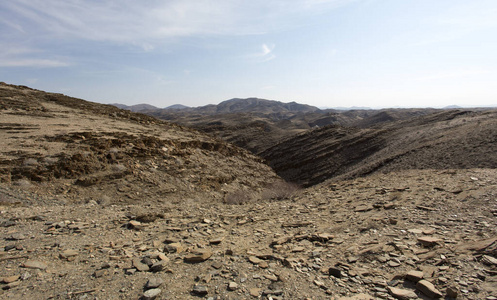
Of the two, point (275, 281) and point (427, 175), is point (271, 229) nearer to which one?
point (275, 281)

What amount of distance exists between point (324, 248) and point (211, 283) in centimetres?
222

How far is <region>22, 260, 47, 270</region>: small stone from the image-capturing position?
12.3ft

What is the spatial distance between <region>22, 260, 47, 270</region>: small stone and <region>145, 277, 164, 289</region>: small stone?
170 cm

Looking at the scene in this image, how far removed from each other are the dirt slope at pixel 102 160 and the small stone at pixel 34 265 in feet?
14.8

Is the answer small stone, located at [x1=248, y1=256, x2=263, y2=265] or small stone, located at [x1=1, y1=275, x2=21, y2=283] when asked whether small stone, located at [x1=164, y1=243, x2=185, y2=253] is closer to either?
small stone, located at [x1=248, y1=256, x2=263, y2=265]

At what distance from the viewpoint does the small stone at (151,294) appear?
3149 millimetres

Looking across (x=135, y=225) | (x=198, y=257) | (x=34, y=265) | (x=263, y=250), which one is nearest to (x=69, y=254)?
(x=34, y=265)

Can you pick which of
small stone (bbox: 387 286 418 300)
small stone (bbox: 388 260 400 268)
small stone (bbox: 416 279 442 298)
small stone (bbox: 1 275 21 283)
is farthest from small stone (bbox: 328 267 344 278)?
small stone (bbox: 1 275 21 283)

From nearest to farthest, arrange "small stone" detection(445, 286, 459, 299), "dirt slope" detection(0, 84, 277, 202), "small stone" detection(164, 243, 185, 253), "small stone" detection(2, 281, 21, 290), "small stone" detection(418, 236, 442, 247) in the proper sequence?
"small stone" detection(445, 286, 459, 299)
"small stone" detection(2, 281, 21, 290)
"small stone" detection(418, 236, 442, 247)
"small stone" detection(164, 243, 185, 253)
"dirt slope" detection(0, 84, 277, 202)

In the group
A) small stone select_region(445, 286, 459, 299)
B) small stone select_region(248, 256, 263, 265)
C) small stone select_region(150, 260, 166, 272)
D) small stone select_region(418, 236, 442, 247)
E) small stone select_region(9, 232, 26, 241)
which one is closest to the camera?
small stone select_region(445, 286, 459, 299)

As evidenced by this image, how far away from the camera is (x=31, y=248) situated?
14.2 feet

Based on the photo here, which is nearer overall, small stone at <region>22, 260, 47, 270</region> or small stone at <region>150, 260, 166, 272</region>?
small stone at <region>22, 260, 47, 270</region>

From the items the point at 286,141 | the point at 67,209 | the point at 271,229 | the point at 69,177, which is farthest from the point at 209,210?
the point at 286,141

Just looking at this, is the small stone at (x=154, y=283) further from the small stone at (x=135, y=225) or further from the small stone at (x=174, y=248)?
the small stone at (x=135, y=225)
